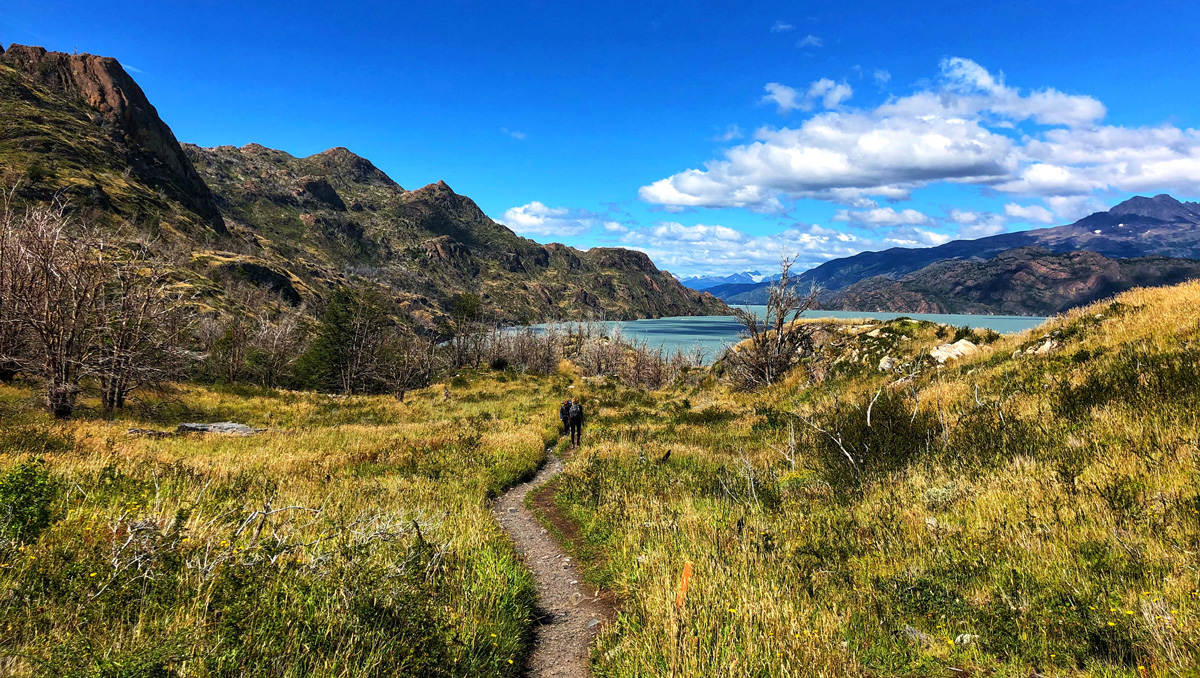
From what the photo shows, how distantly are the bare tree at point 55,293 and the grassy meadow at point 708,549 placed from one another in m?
7.71

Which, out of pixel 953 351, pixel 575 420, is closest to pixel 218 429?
pixel 575 420

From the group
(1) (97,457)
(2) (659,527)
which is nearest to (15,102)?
(1) (97,457)

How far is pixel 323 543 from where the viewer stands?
5684 millimetres

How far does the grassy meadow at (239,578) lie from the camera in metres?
3.25

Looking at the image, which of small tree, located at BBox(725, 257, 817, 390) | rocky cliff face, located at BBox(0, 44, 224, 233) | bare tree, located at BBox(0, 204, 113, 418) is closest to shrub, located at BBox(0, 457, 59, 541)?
bare tree, located at BBox(0, 204, 113, 418)

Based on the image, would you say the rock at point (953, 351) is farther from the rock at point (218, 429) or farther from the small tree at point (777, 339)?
the rock at point (218, 429)

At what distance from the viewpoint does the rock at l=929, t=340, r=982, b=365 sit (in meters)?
19.1

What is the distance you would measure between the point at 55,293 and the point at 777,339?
111 ft

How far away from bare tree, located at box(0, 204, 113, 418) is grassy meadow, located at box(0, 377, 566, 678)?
10622 millimetres

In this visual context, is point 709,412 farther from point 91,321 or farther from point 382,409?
point 91,321

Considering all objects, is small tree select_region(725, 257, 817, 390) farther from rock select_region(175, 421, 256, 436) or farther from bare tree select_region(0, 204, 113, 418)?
bare tree select_region(0, 204, 113, 418)

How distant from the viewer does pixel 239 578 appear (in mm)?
4086

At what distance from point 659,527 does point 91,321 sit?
23.8m

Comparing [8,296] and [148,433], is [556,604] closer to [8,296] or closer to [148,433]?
[148,433]
